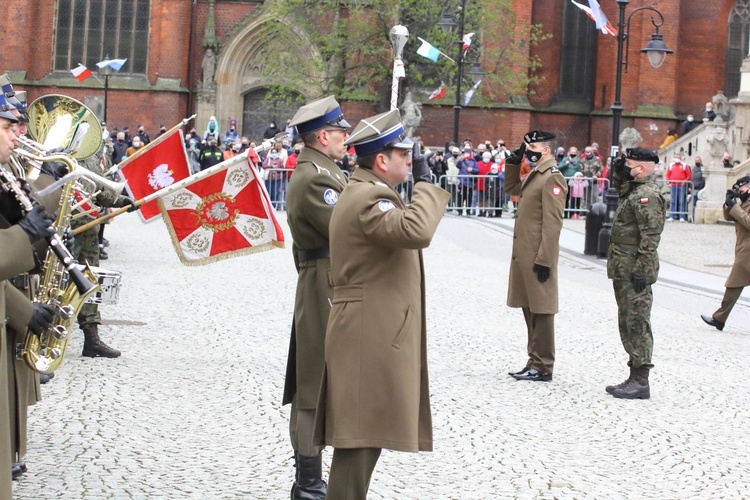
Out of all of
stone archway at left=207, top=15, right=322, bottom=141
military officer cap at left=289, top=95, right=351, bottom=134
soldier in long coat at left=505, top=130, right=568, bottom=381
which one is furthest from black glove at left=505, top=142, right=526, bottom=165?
stone archway at left=207, top=15, right=322, bottom=141

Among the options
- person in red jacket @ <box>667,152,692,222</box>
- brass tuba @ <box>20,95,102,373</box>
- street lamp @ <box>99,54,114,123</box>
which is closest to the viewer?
brass tuba @ <box>20,95,102,373</box>

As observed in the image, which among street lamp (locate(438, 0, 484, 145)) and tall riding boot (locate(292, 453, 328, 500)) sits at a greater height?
street lamp (locate(438, 0, 484, 145))

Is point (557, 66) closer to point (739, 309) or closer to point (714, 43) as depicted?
point (714, 43)

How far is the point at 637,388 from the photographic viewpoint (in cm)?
923

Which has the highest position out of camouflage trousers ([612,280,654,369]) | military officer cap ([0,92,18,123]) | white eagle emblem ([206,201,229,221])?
military officer cap ([0,92,18,123])

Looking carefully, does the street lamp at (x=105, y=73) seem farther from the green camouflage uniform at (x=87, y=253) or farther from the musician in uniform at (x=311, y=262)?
the musician in uniform at (x=311, y=262)

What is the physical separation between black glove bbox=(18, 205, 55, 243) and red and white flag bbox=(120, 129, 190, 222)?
4.68m

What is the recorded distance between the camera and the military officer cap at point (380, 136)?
5.32m

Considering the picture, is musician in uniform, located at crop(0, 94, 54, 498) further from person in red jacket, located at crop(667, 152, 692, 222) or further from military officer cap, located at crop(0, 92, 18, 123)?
person in red jacket, located at crop(667, 152, 692, 222)

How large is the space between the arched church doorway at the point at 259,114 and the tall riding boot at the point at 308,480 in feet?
115

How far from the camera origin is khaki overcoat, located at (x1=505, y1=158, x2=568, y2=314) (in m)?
9.83

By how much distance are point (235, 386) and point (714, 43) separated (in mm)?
35687

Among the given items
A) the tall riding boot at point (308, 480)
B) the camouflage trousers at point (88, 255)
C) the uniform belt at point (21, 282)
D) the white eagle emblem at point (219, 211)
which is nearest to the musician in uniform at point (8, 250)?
the uniform belt at point (21, 282)

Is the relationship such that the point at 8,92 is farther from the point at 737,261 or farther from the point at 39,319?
the point at 737,261
